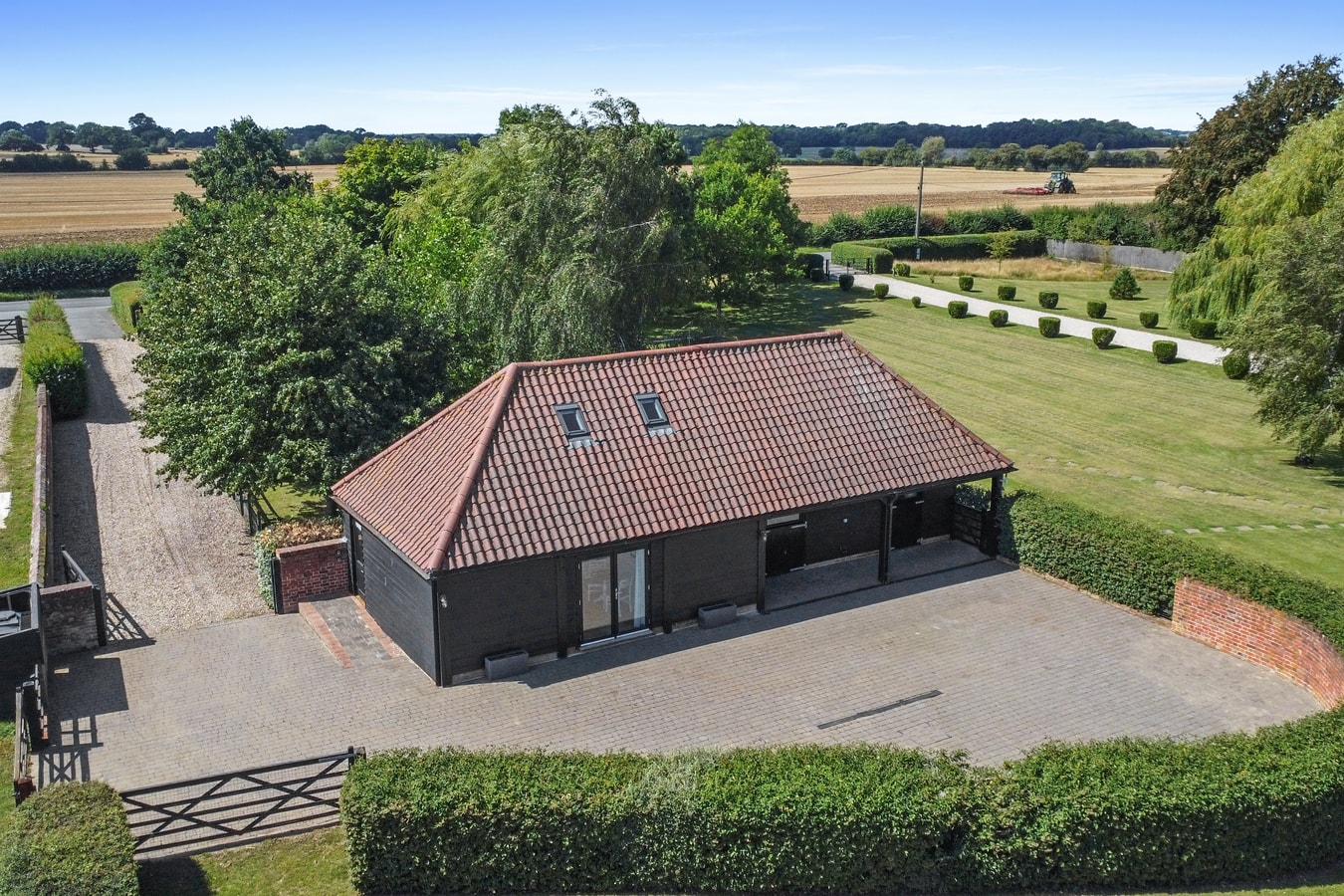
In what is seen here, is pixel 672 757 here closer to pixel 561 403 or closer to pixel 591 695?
pixel 591 695

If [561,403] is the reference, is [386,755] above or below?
below

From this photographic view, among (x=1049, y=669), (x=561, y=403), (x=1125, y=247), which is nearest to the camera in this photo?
(x=1049, y=669)

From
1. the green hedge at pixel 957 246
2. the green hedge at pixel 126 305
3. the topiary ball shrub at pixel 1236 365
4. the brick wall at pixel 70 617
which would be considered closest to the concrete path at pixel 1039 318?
the topiary ball shrub at pixel 1236 365

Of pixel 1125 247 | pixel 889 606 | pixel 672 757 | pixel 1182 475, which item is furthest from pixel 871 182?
pixel 672 757

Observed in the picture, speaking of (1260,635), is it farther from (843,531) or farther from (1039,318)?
(1039,318)

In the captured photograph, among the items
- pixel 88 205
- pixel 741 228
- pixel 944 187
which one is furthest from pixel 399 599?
pixel 944 187

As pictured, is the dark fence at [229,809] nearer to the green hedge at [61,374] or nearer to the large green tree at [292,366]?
the large green tree at [292,366]

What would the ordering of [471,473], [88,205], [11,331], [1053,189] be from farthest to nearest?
[1053,189]
[88,205]
[11,331]
[471,473]
